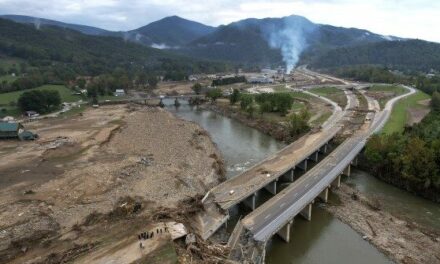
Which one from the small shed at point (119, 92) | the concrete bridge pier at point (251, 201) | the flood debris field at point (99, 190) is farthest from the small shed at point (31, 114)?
the concrete bridge pier at point (251, 201)

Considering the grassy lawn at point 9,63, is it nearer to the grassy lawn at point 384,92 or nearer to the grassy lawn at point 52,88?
the grassy lawn at point 52,88

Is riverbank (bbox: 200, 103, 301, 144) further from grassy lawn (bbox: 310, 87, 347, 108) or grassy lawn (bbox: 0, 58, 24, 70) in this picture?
grassy lawn (bbox: 0, 58, 24, 70)

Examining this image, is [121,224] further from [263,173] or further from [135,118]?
[135,118]

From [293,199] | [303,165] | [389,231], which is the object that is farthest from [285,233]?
[303,165]

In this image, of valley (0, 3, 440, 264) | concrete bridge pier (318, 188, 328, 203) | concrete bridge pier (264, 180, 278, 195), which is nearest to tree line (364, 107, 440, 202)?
valley (0, 3, 440, 264)

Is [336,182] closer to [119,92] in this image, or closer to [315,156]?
[315,156]

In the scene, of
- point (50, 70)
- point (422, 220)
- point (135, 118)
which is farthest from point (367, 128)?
point (50, 70)
